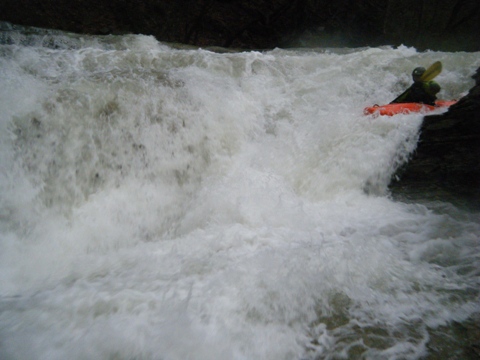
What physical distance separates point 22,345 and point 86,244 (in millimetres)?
1580

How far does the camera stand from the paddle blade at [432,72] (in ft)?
13.4

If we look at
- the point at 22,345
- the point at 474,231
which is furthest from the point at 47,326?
the point at 474,231

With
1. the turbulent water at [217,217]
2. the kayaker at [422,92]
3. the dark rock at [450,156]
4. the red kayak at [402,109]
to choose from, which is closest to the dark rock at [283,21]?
the turbulent water at [217,217]

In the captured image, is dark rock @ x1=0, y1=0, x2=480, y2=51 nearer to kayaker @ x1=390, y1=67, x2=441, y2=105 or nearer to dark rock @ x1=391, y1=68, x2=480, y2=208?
kayaker @ x1=390, y1=67, x2=441, y2=105

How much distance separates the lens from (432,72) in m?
4.13

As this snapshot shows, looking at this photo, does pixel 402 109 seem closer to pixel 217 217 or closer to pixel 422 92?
pixel 422 92

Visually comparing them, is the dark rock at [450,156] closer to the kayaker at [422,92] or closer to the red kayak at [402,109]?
the red kayak at [402,109]

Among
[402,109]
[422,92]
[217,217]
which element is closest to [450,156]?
[402,109]

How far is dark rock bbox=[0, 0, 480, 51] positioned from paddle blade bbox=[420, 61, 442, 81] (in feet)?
20.2

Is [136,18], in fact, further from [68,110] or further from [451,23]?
[451,23]

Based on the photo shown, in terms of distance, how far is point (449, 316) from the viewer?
1.52m

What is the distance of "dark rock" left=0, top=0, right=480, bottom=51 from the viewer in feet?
24.8

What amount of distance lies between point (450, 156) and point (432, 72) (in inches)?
65.6

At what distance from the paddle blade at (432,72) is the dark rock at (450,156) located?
100 cm
